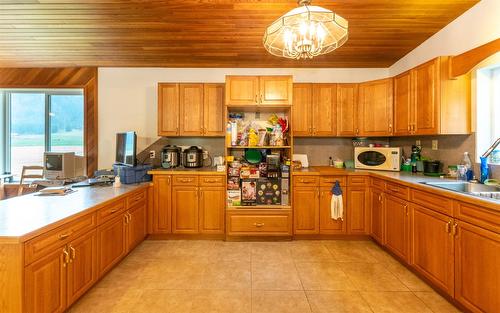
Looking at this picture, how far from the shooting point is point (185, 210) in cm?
345

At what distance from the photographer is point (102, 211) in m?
2.32

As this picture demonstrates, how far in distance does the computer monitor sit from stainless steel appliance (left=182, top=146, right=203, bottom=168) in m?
1.64

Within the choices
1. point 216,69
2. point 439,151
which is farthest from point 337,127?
point 216,69

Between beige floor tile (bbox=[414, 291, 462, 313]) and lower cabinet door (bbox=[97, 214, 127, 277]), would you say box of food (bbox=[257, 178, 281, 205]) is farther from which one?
beige floor tile (bbox=[414, 291, 462, 313])

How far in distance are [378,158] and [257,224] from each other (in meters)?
1.91

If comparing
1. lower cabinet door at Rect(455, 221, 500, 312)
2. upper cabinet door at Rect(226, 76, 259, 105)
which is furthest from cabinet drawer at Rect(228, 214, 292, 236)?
lower cabinet door at Rect(455, 221, 500, 312)

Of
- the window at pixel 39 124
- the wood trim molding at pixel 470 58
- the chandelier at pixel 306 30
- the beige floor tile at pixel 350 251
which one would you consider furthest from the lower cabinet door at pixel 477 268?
the window at pixel 39 124

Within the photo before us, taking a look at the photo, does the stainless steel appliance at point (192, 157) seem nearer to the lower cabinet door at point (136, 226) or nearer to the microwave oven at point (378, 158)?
the lower cabinet door at point (136, 226)

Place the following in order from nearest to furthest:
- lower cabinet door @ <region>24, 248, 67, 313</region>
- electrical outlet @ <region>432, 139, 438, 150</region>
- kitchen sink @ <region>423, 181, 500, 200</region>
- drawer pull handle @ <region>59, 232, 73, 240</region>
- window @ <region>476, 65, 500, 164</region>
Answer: lower cabinet door @ <region>24, 248, 67, 313</region>
drawer pull handle @ <region>59, 232, 73, 240</region>
kitchen sink @ <region>423, 181, 500, 200</region>
window @ <region>476, 65, 500, 164</region>
electrical outlet @ <region>432, 139, 438, 150</region>

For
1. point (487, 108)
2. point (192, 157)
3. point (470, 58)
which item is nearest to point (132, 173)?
point (192, 157)

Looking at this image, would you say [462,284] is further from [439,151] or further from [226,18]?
[226,18]

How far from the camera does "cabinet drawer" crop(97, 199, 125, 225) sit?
2283 millimetres

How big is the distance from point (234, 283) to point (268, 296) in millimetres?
372

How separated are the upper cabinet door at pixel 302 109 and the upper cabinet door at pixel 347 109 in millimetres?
425
